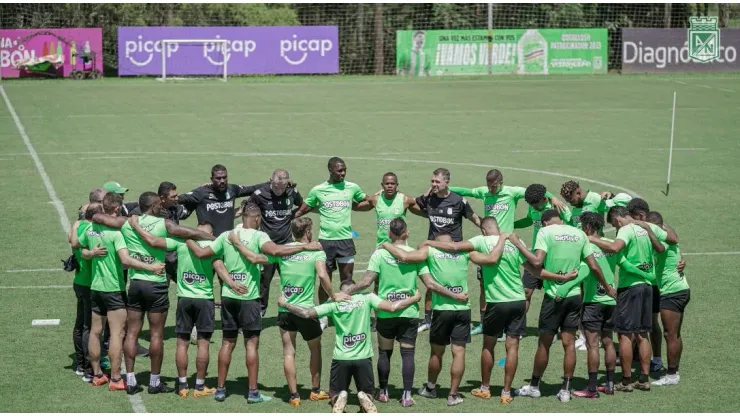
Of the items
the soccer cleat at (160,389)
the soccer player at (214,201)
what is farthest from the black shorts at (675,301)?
the soccer cleat at (160,389)

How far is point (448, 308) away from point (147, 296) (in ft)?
12.2

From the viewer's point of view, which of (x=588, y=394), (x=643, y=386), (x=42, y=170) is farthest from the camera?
(x=42, y=170)

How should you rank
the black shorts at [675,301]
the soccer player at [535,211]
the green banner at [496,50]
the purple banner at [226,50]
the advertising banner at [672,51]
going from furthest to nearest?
→ the advertising banner at [672,51]
the green banner at [496,50]
the purple banner at [226,50]
the soccer player at [535,211]
the black shorts at [675,301]

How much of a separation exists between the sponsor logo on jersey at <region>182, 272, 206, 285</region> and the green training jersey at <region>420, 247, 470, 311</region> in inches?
106

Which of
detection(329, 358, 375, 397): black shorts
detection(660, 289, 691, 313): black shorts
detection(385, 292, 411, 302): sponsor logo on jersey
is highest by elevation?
detection(385, 292, 411, 302): sponsor logo on jersey

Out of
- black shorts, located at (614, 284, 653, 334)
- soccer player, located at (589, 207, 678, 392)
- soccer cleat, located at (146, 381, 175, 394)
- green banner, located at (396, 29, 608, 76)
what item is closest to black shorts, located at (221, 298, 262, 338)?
soccer cleat, located at (146, 381, 175, 394)

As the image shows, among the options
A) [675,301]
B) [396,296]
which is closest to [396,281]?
[396,296]

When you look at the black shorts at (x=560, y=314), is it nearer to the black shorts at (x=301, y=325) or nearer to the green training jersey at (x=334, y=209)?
the black shorts at (x=301, y=325)

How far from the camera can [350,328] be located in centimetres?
1248

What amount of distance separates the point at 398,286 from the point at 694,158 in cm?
2131

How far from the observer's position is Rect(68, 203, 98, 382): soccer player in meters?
13.9

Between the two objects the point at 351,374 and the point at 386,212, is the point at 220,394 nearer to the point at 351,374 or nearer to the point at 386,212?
the point at 351,374

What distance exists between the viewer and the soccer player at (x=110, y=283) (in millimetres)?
13383

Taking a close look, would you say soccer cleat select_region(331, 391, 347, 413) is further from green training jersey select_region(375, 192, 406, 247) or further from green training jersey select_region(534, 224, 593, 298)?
green training jersey select_region(375, 192, 406, 247)
